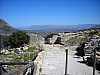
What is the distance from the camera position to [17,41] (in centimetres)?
3394

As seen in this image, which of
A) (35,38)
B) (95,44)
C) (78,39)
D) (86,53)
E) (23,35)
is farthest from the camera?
(23,35)

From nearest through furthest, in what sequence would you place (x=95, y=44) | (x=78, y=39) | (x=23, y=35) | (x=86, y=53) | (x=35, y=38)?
1. (x=86, y=53)
2. (x=95, y=44)
3. (x=78, y=39)
4. (x=35, y=38)
5. (x=23, y=35)

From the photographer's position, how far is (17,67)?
1605 centimetres

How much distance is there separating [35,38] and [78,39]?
334 inches

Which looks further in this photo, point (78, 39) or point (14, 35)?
point (14, 35)

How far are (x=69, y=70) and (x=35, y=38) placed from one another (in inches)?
830

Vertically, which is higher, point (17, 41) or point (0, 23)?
point (0, 23)

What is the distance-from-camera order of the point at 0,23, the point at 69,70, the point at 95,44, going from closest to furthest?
the point at 69,70 < the point at 95,44 < the point at 0,23

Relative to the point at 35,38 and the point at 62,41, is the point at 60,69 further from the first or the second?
the point at 35,38

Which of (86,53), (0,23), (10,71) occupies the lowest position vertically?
(10,71)

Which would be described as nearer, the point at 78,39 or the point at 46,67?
the point at 46,67

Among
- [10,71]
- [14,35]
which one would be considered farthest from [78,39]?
[14,35]

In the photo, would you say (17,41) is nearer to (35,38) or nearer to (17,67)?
(35,38)

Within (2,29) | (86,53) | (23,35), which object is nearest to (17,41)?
(23,35)
